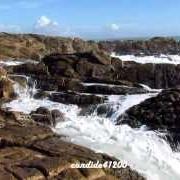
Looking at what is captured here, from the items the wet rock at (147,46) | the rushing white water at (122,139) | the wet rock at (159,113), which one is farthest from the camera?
the wet rock at (147,46)

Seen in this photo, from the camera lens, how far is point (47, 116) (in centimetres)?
2106

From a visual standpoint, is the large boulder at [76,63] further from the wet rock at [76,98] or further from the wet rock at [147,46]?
the wet rock at [147,46]

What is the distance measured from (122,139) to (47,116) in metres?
3.88

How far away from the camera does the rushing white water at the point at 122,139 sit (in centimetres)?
1598

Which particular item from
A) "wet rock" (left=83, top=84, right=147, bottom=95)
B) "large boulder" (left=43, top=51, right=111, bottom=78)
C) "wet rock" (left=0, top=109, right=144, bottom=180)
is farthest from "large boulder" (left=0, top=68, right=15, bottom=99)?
"wet rock" (left=0, top=109, right=144, bottom=180)

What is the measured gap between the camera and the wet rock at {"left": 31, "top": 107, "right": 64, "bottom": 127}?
20.8 metres

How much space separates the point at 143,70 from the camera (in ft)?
93.7

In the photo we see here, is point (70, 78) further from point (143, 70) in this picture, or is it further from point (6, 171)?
point (6, 171)

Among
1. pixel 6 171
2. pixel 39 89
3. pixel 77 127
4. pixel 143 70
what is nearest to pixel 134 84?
pixel 143 70

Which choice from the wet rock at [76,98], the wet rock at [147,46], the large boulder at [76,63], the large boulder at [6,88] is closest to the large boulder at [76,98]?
the wet rock at [76,98]

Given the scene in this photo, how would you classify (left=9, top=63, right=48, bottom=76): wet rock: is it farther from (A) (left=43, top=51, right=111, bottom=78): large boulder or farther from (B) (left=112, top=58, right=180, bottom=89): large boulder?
(B) (left=112, top=58, right=180, bottom=89): large boulder

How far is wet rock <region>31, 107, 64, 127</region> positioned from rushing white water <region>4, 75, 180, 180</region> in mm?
306

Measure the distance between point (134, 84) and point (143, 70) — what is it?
2461 mm

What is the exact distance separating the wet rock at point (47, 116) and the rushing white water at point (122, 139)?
0.31 metres
